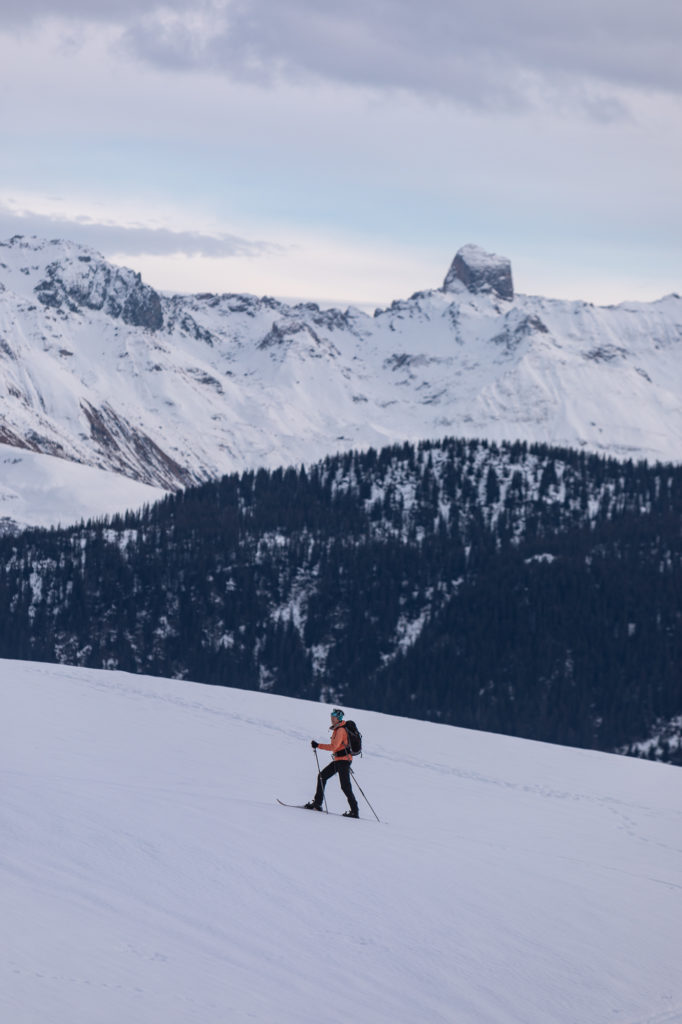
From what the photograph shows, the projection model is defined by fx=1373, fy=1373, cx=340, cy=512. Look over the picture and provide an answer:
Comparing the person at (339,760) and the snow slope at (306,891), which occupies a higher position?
the person at (339,760)

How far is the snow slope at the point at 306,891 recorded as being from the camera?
65.0 feet

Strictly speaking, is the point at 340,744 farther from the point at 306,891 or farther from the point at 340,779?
the point at 306,891

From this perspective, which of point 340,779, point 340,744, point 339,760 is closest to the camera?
point 340,779

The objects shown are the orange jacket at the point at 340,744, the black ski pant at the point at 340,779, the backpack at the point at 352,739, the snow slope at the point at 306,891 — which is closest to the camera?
the snow slope at the point at 306,891

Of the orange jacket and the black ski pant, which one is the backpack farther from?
the black ski pant

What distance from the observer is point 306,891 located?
24.7 m

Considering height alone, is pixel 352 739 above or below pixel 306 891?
above

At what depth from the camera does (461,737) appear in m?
49.7

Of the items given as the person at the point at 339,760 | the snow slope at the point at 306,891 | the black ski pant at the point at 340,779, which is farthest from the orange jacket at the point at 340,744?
the snow slope at the point at 306,891

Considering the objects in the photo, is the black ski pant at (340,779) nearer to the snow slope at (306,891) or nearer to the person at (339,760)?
the person at (339,760)

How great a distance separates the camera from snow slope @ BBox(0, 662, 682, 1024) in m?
19.8

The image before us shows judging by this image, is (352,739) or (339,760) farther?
(339,760)

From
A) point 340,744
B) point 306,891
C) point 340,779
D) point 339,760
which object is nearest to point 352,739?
point 340,744

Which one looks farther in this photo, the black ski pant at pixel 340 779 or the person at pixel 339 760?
the black ski pant at pixel 340 779
